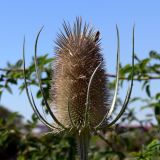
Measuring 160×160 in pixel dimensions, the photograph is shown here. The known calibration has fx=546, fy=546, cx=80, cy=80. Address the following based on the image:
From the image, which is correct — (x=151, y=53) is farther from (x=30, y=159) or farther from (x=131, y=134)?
(x=131, y=134)

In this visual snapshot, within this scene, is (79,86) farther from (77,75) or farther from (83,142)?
(83,142)

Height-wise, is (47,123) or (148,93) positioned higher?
(148,93)

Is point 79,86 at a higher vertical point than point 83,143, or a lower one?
higher

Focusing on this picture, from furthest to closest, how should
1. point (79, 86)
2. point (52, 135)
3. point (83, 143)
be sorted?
point (52, 135), point (79, 86), point (83, 143)

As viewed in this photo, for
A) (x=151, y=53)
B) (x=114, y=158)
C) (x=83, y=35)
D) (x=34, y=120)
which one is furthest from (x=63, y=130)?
(x=34, y=120)

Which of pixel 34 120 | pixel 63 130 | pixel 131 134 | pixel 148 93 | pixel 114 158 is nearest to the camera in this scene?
pixel 63 130

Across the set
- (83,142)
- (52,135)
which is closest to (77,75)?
(83,142)

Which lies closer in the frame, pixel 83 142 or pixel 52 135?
pixel 83 142
